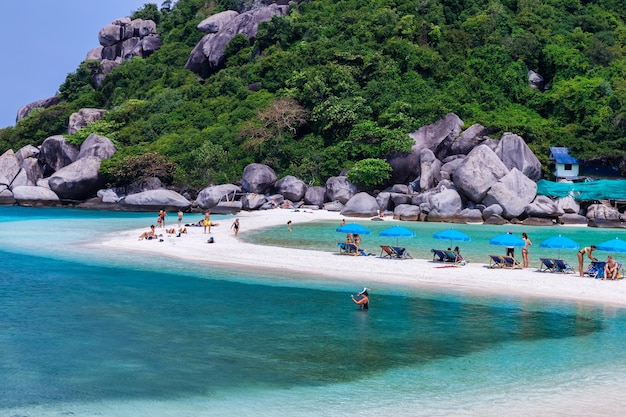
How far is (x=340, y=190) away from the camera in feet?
163

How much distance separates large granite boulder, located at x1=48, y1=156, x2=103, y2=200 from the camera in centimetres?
5722

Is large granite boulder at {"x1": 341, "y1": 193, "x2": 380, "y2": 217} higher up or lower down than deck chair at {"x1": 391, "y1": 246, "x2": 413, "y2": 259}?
higher up

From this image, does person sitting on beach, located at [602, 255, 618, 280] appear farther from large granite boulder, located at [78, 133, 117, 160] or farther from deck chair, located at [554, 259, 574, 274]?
large granite boulder, located at [78, 133, 117, 160]

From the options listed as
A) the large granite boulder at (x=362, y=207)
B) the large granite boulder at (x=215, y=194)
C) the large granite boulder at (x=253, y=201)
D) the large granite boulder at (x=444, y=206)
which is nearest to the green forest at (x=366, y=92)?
the large granite boulder at (x=215, y=194)

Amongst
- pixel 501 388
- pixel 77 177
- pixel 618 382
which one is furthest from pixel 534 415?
pixel 77 177

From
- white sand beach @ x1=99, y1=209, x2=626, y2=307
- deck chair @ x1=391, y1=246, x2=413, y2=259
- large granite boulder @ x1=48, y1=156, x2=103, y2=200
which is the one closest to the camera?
white sand beach @ x1=99, y1=209, x2=626, y2=307

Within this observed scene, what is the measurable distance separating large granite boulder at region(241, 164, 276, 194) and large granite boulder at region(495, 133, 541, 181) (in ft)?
60.8

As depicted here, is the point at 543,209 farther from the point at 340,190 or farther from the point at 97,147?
the point at 97,147

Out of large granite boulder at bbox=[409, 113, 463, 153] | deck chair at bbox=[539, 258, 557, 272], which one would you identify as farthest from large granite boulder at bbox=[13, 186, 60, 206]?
deck chair at bbox=[539, 258, 557, 272]

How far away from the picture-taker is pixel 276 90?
66.2 metres

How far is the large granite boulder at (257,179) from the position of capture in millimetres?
51719

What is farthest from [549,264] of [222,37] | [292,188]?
[222,37]

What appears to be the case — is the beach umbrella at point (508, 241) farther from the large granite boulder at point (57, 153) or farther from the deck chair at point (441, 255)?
the large granite boulder at point (57, 153)

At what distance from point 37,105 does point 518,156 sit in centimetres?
7613
